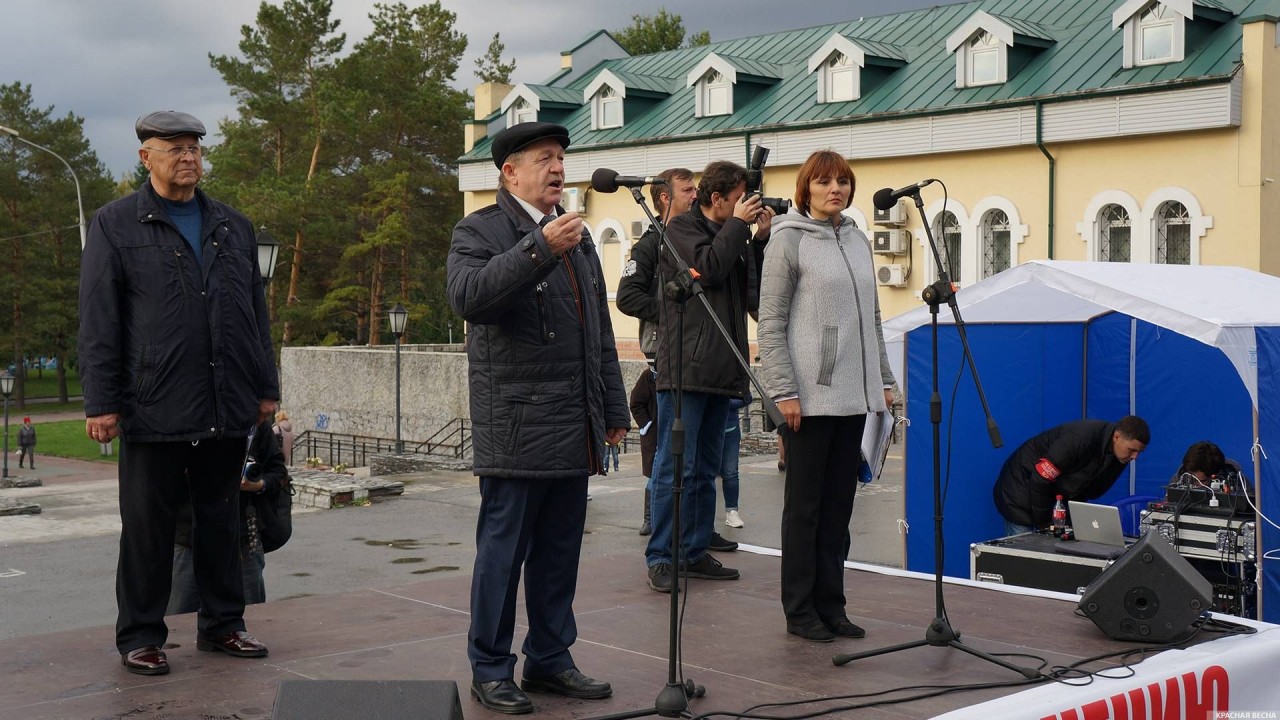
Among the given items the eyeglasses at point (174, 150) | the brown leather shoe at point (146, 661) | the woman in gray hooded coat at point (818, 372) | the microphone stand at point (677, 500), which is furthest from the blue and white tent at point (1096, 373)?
the brown leather shoe at point (146, 661)

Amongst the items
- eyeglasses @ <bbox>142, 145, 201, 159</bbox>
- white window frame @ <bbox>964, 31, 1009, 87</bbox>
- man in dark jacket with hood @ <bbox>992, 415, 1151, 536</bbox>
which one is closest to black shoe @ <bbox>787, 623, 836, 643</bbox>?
→ eyeglasses @ <bbox>142, 145, 201, 159</bbox>

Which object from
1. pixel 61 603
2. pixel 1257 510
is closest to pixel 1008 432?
pixel 1257 510

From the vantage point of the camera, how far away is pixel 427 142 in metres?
48.5

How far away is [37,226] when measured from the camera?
64875mm

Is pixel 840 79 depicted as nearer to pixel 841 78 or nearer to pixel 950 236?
pixel 841 78

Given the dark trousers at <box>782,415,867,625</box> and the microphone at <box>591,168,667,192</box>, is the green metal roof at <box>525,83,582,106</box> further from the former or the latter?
the microphone at <box>591,168,667,192</box>

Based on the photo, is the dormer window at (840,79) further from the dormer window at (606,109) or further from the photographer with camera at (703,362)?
the photographer with camera at (703,362)

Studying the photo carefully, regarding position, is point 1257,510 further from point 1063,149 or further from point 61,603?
point 1063,149

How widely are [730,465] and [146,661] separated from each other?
17.3ft

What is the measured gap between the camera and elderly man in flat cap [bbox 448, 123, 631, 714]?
14.8ft

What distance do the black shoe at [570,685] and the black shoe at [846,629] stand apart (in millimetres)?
1332

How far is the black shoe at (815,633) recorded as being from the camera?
554 centimetres

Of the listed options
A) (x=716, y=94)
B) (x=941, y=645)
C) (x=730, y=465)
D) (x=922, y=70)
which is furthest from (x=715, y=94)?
(x=941, y=645)

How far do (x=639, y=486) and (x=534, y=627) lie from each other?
9940 millimetres
